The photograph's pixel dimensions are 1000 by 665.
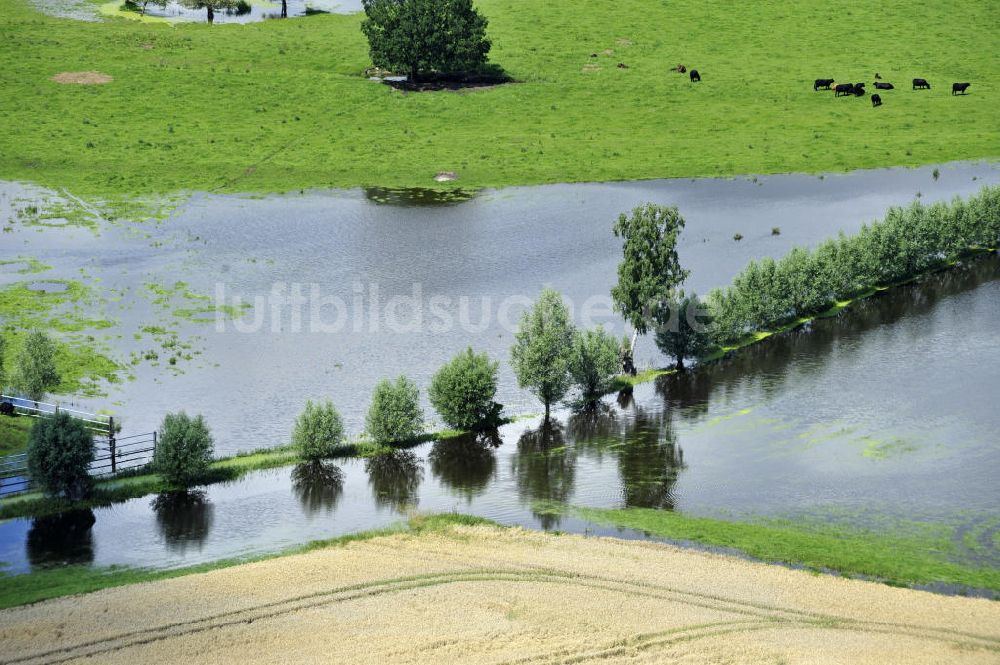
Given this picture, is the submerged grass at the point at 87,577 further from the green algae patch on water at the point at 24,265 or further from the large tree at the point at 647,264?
the green algae patch on water at the point at 24,265

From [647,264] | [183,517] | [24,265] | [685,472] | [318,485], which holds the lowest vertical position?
[183,517]

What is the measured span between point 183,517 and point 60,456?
683cm

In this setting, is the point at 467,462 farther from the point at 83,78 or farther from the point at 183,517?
the point at 83,78

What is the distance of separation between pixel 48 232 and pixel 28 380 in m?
38.7

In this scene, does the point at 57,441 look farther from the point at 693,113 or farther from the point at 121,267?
the point at 693,113

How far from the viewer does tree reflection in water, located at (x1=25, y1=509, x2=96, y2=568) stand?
58.2 metres

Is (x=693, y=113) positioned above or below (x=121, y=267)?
above

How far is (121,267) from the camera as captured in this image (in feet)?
326

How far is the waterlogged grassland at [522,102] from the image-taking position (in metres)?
128

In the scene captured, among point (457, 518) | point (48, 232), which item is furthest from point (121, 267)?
point (457, 518)

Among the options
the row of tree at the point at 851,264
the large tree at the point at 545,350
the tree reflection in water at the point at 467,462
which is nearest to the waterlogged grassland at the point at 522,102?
the row of tree at the point at 851,264

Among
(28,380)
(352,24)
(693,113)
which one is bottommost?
(28,380)

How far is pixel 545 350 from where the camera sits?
7425 cm

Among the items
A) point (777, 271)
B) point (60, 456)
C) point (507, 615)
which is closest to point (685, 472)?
point (507, 615)
